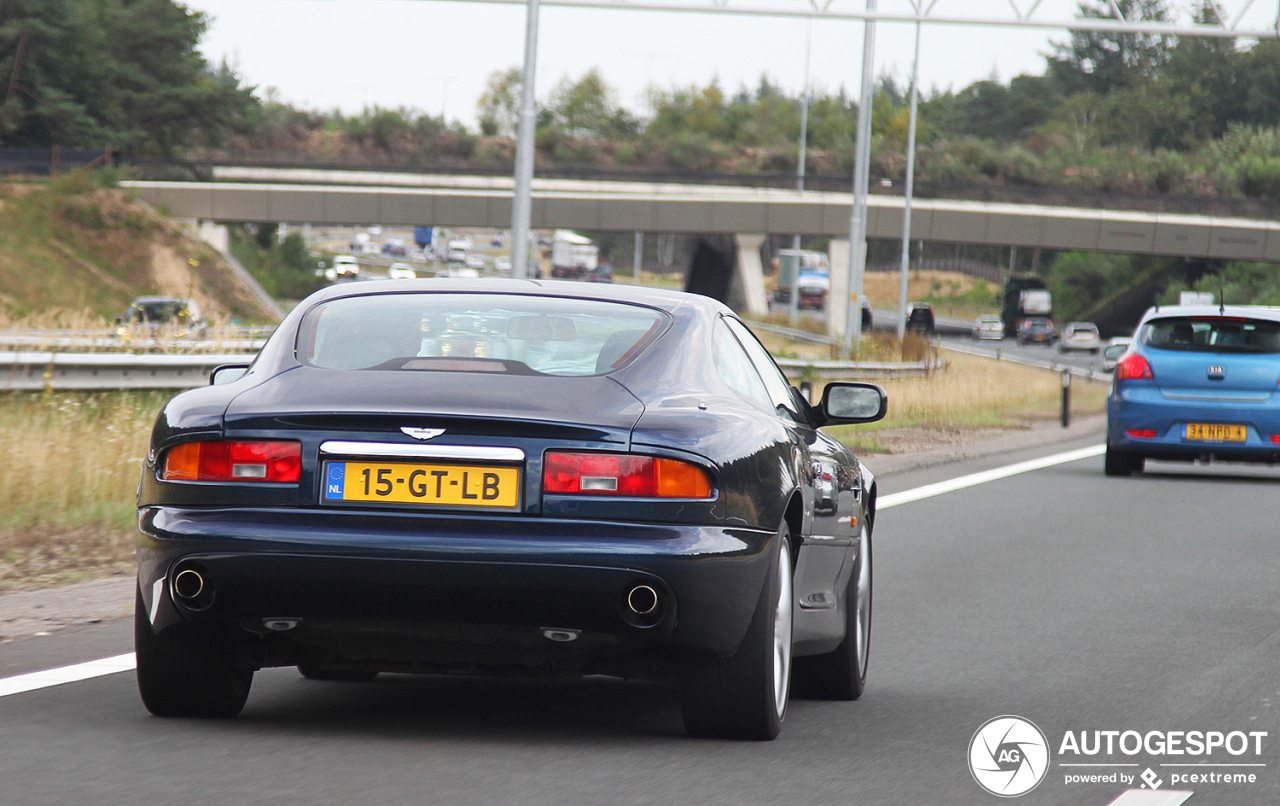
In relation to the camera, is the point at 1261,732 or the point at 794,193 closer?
the point at 1261,732

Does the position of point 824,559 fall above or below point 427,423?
below

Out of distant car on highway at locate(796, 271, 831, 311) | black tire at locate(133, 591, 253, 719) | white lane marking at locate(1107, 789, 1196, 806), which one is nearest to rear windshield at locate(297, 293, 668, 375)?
black tire at locate(133, 591, 253, 719)

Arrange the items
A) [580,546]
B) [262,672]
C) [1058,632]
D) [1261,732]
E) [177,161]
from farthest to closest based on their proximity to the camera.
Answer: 1. [177,161]
2. [1058,632]
3. [262,672]
4. [1261,732]
5. [580,546]

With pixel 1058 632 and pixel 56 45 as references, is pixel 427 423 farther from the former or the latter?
pixel 56 45

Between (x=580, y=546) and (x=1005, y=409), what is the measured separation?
93.6 feet

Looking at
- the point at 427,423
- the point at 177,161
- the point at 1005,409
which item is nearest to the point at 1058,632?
the point at 427,423

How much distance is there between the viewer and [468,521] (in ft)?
16.3

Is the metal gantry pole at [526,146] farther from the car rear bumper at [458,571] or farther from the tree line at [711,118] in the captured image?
the car rear bumper at [458,571]

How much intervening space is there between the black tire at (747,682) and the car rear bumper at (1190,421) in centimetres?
1313

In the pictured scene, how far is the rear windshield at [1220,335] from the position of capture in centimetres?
1800

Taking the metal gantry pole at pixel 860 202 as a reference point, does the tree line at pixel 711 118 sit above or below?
above

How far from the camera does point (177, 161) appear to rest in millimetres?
71625

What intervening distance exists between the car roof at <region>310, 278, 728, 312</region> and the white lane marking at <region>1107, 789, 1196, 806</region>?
78.6 inches

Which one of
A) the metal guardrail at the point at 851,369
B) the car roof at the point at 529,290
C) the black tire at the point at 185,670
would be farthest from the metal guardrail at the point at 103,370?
the metal guardrail at the point at 851,369
